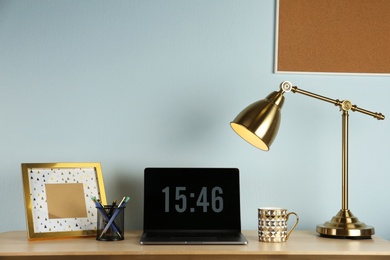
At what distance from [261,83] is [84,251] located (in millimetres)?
855

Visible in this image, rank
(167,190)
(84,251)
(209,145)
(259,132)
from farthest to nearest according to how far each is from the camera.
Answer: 1. (209,145)
2. (167,190)
3. (259,132)
4. (84,251)

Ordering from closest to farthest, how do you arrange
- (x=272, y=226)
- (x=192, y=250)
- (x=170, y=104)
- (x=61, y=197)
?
(x=192, y=250), (x=272, y=226), (x=61, y=197), (x=170, y=104)

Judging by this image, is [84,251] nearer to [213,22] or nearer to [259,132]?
[259,132]

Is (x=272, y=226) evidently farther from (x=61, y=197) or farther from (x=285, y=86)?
(x=61, y=197)

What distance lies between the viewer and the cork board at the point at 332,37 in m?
1.94

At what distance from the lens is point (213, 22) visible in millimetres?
1947

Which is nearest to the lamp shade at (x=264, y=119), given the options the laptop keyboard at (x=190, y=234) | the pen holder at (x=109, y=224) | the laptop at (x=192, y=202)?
the laptop at (x=192, y=202)

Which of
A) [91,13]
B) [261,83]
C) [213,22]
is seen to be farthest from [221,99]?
[91,13]

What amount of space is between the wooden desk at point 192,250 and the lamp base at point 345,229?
0.03 metres

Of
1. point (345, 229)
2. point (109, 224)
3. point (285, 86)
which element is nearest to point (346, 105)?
point (285, 86)

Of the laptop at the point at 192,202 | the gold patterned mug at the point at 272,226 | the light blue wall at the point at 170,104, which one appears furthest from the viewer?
the light blue wall at the point at 170,104

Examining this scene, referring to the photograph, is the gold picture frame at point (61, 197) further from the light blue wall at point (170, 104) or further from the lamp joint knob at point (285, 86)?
the lamp joint knob at point (285, 86)

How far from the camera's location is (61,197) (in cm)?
173

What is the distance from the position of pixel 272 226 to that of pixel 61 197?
25.5 inches
